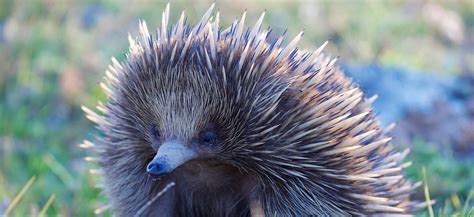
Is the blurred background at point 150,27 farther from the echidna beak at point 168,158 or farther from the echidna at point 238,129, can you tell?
the echidna beak at point 168,158

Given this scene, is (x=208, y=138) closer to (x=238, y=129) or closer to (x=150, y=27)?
(x=238, y=129)

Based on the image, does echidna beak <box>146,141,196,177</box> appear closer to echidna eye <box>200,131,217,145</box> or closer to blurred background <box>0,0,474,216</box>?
echidna eye <box>200,131,217,145</box>

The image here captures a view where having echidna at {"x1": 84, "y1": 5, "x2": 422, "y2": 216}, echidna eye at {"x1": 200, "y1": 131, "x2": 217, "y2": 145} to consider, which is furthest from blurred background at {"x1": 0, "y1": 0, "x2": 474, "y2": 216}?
echidna eye at {"x1": 200, "y1": 131, "x2": 217, "y2": 145}

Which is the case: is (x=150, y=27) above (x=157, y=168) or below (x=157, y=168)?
above

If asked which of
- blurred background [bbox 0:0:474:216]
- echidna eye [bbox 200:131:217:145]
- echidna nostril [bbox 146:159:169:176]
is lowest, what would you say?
echidna nostril [bbox 146:159:169:176]

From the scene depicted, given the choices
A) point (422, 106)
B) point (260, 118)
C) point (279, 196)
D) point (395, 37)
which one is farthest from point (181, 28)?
point (395, 37)

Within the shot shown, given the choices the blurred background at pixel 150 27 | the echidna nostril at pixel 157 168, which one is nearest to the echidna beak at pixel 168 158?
the echidna nostril at pixel 157 168

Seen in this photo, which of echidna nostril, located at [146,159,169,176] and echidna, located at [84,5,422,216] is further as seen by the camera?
echidna, located at [84,5,422,216]

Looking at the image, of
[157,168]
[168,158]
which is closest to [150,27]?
[168,158]
